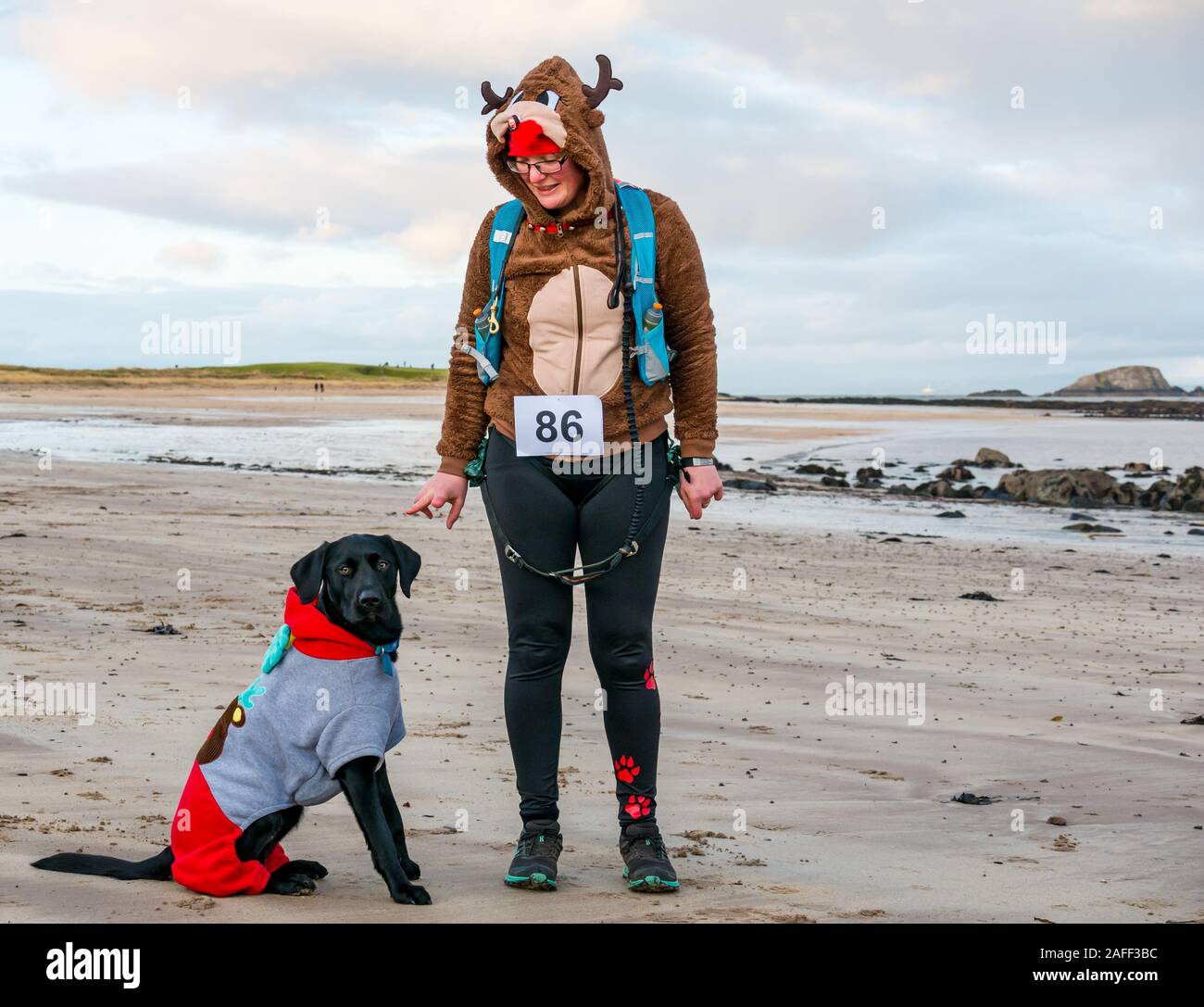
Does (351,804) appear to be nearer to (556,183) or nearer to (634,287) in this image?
(634,287)

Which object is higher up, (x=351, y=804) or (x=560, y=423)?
(x=560, y=423)

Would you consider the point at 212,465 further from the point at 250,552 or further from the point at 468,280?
the point at 468,280

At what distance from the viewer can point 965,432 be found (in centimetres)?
3791

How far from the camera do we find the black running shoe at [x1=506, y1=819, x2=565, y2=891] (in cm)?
345

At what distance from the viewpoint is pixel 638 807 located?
3.65 meters

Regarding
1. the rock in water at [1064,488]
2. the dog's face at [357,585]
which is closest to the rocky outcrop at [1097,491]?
the rock in water at [1064,488]

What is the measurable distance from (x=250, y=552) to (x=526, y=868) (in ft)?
22.3

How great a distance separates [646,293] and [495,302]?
0.44m

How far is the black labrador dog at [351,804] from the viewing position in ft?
10.9

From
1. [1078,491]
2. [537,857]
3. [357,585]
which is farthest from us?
[1078,491]

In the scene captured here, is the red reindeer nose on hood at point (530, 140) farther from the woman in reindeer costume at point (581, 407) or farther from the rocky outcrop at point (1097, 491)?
the rocky outcrop at point (1097, 491)

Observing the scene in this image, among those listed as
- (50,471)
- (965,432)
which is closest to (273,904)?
(50,471)

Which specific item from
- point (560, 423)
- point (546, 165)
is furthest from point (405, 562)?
point (546, 165)

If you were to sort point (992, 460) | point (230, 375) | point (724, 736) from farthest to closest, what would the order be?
point (230, 375), point (992, 460), point (724, 736)
